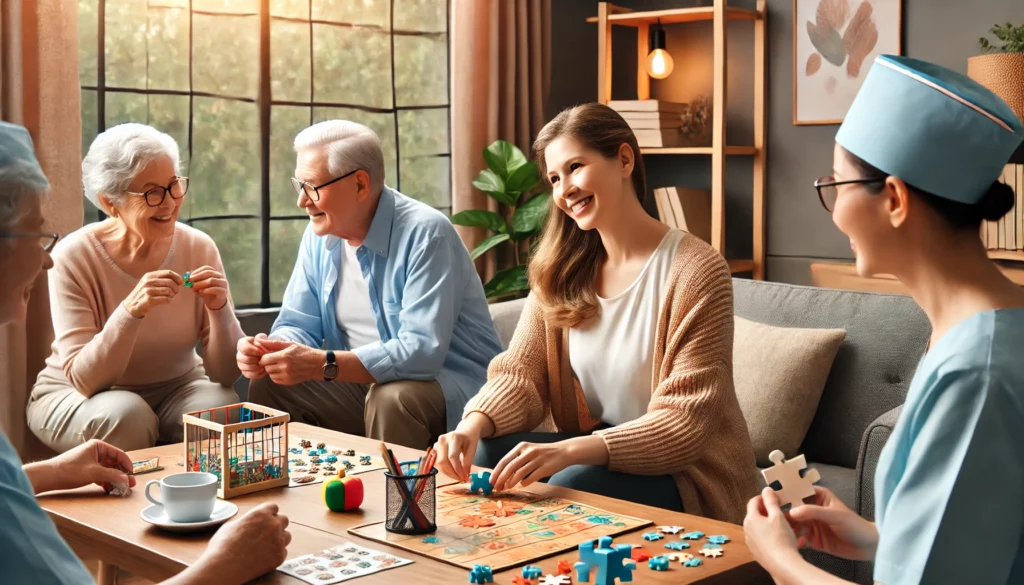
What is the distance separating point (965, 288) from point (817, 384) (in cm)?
173

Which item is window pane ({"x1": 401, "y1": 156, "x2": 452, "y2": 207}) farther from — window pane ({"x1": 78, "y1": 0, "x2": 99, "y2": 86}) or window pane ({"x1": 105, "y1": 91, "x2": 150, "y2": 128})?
window pane ({"x1": 78, "y1": 0, "x2": 99, "y2": 86})

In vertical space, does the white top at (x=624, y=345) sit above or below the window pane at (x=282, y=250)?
below

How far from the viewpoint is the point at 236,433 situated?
6.96ft

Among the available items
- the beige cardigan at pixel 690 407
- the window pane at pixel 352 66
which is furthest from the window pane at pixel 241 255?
the beige cardigan at pixel 690 407

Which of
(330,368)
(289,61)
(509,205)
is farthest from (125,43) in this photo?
(509,205)

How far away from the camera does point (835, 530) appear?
1.52m

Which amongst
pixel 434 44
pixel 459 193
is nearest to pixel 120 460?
pixel 459 193

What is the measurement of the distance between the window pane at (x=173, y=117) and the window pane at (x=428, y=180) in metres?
1.04

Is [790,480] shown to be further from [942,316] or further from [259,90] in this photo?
[259,90]

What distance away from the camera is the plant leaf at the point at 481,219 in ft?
15.2

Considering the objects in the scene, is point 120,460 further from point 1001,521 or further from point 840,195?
point 1001,521

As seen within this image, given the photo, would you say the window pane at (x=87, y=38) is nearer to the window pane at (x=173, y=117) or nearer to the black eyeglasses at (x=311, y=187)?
the window pane at (x=173, y=117)

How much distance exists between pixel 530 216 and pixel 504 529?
2.86 metres

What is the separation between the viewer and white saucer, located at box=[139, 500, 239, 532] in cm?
185
